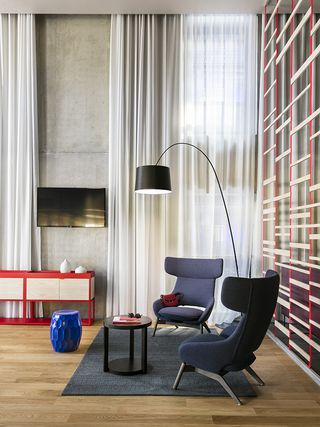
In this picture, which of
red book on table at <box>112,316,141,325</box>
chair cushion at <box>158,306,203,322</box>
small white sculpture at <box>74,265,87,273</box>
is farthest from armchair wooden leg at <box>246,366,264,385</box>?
small white sculpture at <box>74,265,87,273</box>

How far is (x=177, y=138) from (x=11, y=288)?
3.08 m

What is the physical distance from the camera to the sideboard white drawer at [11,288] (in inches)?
222

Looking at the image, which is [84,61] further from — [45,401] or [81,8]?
[45,401]

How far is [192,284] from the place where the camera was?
17.6ft

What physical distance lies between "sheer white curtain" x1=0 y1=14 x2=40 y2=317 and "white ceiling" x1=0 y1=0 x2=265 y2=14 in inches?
10.8

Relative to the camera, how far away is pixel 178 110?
6.04 m

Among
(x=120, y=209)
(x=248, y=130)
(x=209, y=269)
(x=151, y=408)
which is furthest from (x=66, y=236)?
(x=151, y=408)

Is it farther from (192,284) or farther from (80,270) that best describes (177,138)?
(80,270)

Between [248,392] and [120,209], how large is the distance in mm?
3257

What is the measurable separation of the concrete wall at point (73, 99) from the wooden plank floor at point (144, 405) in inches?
117

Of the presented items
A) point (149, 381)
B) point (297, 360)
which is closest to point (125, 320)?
point (149, 381)

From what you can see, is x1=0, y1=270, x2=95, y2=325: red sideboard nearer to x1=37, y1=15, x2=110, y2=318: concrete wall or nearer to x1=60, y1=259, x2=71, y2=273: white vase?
x1=60, y1=259, x2=71, y2=273: white vase

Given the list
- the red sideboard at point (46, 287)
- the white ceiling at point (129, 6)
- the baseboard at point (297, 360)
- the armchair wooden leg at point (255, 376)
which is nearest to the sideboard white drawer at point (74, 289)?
the red sideboard at point (46, 287)

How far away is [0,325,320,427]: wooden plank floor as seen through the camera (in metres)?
2.91
